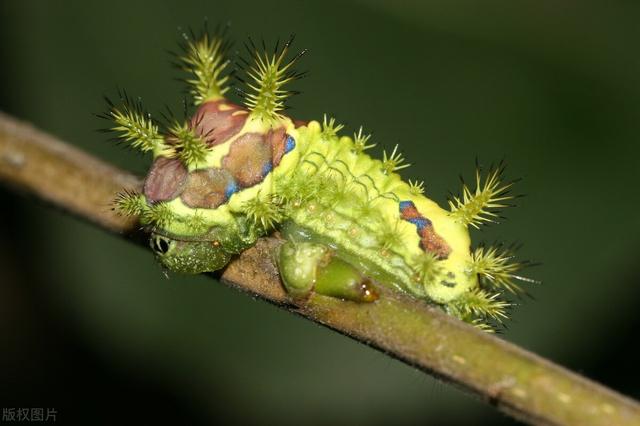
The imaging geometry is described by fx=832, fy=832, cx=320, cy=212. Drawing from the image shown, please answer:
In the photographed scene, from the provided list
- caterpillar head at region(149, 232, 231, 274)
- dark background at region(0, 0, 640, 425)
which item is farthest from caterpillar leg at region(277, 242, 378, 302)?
dark background at region(0, 0, 640, 425)

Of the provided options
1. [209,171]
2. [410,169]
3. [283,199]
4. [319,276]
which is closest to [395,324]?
[319,276]

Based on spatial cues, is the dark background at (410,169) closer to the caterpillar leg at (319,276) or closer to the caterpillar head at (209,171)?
the caterpillar head at (209,171)

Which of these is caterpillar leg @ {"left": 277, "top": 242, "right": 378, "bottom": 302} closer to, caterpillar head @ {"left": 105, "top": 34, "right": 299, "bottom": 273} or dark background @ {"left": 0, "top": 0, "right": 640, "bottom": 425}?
caterpillar head @ {"left": 105, "top": 34, "right": 299, "bottom": 273}

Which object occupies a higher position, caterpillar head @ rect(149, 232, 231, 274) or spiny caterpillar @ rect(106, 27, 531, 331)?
spiny caterpillar @ rect(106, 27, 531, 331)

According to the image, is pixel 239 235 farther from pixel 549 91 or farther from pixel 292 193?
pixel 549 91

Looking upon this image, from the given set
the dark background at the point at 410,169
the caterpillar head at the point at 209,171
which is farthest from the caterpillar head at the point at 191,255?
the dark background at the point at 410,169

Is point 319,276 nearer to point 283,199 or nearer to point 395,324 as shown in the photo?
point 395,324

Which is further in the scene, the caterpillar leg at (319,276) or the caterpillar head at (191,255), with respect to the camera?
the caterpillar head at (191,255)
